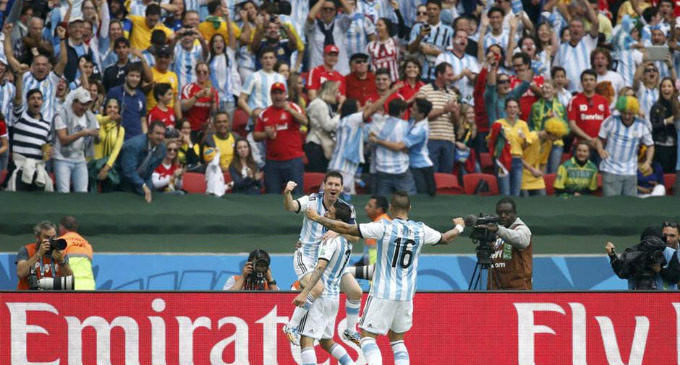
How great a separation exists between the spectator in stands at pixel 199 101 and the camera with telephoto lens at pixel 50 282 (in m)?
4.59

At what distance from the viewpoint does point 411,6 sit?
21.1 metres

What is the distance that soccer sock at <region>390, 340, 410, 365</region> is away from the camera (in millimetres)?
12508

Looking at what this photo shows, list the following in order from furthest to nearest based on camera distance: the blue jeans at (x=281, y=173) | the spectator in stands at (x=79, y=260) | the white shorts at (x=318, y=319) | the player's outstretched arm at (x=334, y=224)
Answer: the blue jeans at (x=281, y=173) < the spectator in stands at (x=79, y=260) < the white shorts at (x=318, y=319) < the player's outstretched arm at (x=334, y=224)

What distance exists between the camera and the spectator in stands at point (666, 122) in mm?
19234

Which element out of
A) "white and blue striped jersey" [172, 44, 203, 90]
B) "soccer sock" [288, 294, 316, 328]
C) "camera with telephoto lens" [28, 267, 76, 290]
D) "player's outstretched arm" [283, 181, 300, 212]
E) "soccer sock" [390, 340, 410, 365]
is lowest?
"soccer sock" [390, 340, 410, 365]

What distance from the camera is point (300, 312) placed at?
1291 centimetres

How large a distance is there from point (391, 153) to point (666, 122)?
4216mm

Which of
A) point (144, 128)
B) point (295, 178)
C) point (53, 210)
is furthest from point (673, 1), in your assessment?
point (53, 210)

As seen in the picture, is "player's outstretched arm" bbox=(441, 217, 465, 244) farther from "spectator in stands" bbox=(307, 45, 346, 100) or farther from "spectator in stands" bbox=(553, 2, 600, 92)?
"spectator in stands" bbox=(553, 2, 600, 92)

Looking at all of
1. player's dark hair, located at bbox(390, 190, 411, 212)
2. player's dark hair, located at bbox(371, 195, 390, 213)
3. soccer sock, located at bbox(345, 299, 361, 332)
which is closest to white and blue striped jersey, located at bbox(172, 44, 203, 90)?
player's dark hair, located at bbox(371, 195, 390, 213)

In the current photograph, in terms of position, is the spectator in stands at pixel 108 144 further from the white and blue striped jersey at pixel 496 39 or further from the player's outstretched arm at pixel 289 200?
the white and blue striped jersey at pixel 496 39

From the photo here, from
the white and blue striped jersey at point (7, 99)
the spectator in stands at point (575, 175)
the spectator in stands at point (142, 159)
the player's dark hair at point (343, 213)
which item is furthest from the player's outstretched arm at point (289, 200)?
the spectator in stands at point (575, 175)

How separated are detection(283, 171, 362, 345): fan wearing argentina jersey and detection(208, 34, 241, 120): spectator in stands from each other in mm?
5967

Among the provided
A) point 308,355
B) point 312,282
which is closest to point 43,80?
point 308,355
